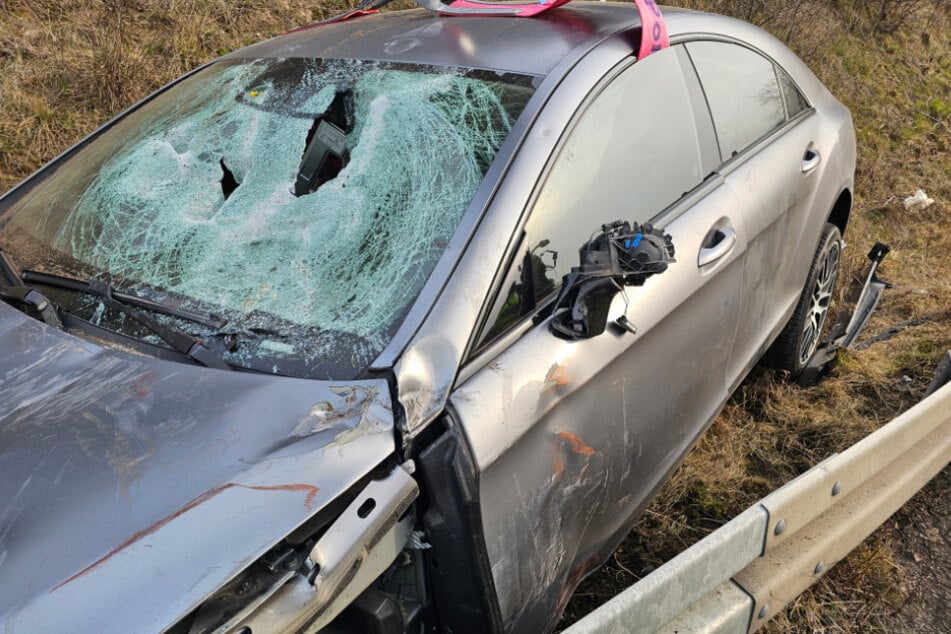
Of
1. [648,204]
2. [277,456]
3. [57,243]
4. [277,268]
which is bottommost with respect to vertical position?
[648,204]

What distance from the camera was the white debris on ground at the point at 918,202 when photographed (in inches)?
219

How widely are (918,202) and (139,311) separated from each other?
5311 millimetres

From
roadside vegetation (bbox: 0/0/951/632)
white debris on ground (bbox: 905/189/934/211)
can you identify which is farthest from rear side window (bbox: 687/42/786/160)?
white debris on ground (bbox: 905/189/934/211)

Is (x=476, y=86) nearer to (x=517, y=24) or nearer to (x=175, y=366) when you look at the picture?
(x=517, y=24)

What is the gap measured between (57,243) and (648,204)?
1.58m

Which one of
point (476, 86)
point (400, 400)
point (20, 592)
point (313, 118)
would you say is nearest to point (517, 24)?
point (476, 86)

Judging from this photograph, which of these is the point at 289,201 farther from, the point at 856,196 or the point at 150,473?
the point at 856,196

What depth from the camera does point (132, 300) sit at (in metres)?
1.94

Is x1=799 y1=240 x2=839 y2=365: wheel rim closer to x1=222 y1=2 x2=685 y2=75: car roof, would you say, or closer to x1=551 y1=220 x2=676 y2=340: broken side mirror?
x1=222 y1=2 x2=685 y2=75: car roof

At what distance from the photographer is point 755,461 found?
3.13 metres

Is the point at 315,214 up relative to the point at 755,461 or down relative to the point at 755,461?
up

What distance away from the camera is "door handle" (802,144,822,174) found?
292 cm

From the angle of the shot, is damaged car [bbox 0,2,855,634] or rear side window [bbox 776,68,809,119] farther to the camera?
rear side window [bbox 776,68,809,119]

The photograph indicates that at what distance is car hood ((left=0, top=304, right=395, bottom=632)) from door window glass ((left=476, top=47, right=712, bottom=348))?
1.43ft
